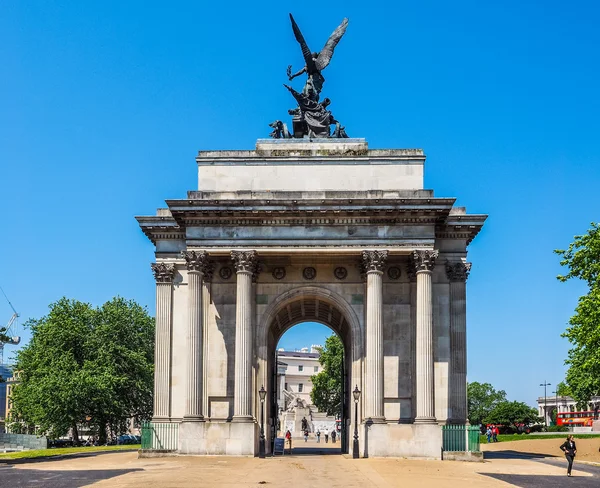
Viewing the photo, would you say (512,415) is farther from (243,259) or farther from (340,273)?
(243,259)

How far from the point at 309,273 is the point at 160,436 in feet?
40.9

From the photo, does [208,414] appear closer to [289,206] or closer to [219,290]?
[219,290]

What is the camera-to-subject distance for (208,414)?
49156 millimetres

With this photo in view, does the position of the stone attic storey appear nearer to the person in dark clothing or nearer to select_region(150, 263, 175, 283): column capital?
select_region(150, 263, 175, 283): column capital

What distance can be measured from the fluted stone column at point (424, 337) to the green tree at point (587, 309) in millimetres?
11300

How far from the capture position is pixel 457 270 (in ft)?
165

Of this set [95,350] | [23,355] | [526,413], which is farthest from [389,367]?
[526,413]

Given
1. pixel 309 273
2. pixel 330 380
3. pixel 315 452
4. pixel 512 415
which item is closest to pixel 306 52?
pixel 309 273

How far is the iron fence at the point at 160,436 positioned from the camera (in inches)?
1895

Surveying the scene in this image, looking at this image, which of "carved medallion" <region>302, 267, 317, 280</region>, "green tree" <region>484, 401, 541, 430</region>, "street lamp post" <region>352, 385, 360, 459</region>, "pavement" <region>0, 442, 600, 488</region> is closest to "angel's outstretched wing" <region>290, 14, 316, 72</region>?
"carved medallion" <region>302, 267, 317, 280</region>

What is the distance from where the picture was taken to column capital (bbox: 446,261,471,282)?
50.4 meters

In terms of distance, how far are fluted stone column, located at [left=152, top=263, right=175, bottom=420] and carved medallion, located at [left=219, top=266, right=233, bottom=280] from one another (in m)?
2.92

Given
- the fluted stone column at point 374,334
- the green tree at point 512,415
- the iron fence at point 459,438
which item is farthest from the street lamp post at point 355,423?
the green tree at point 512,415

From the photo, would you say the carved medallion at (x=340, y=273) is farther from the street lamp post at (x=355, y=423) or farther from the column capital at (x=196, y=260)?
the column capital at (x=196, y=260)
